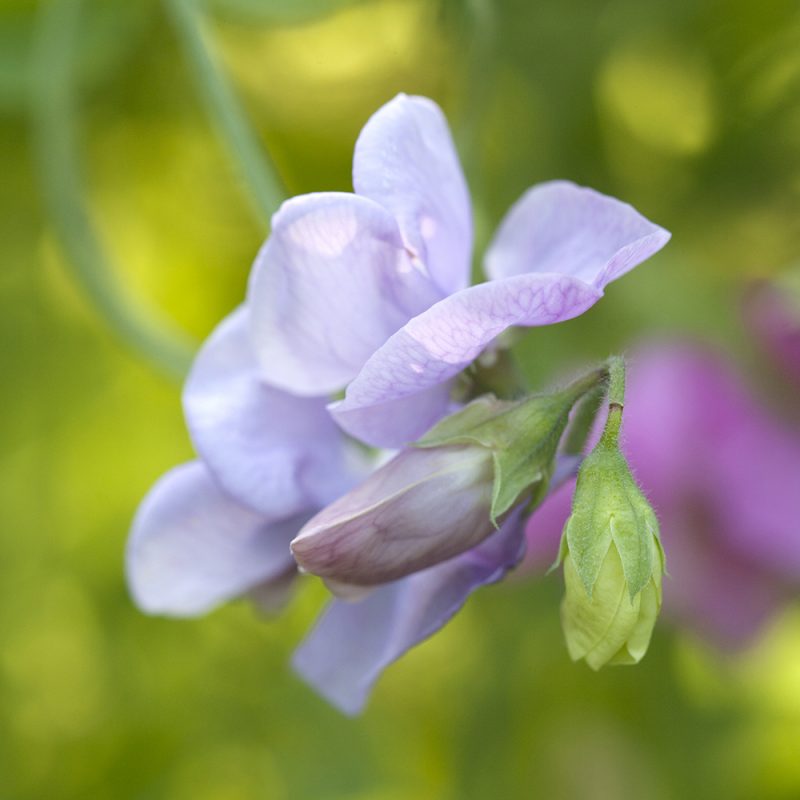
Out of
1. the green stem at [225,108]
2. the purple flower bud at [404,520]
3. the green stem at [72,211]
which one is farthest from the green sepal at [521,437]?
the green stem at [72,211]

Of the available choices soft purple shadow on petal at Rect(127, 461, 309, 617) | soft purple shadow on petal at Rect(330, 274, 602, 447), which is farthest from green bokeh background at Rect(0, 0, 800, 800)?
→ soft purple shadow on petal at Rect(330, 274, 602, 447)

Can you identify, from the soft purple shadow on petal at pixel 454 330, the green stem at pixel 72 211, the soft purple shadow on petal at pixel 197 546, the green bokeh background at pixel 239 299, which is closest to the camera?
the soft purple shadow on petal at pixel 454 330

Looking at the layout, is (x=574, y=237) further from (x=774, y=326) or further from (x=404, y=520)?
(x=774, y=326)

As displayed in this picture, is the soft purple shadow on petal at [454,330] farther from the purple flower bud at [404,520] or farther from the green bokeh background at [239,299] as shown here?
the green bokeh background at [239,299]

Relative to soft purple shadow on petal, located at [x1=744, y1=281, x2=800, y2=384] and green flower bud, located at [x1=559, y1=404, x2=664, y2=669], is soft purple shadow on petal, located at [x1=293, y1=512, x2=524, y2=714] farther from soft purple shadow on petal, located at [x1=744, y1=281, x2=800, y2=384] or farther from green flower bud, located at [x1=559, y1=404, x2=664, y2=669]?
soft purple shadow on petal, located at [x1=744, y1=281, x2=800, y2=384]

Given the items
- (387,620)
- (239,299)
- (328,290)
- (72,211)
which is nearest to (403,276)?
(328,290)

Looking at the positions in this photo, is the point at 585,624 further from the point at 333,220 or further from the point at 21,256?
the point at 21,256

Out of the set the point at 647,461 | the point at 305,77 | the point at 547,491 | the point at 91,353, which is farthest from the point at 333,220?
the point at 91,353
